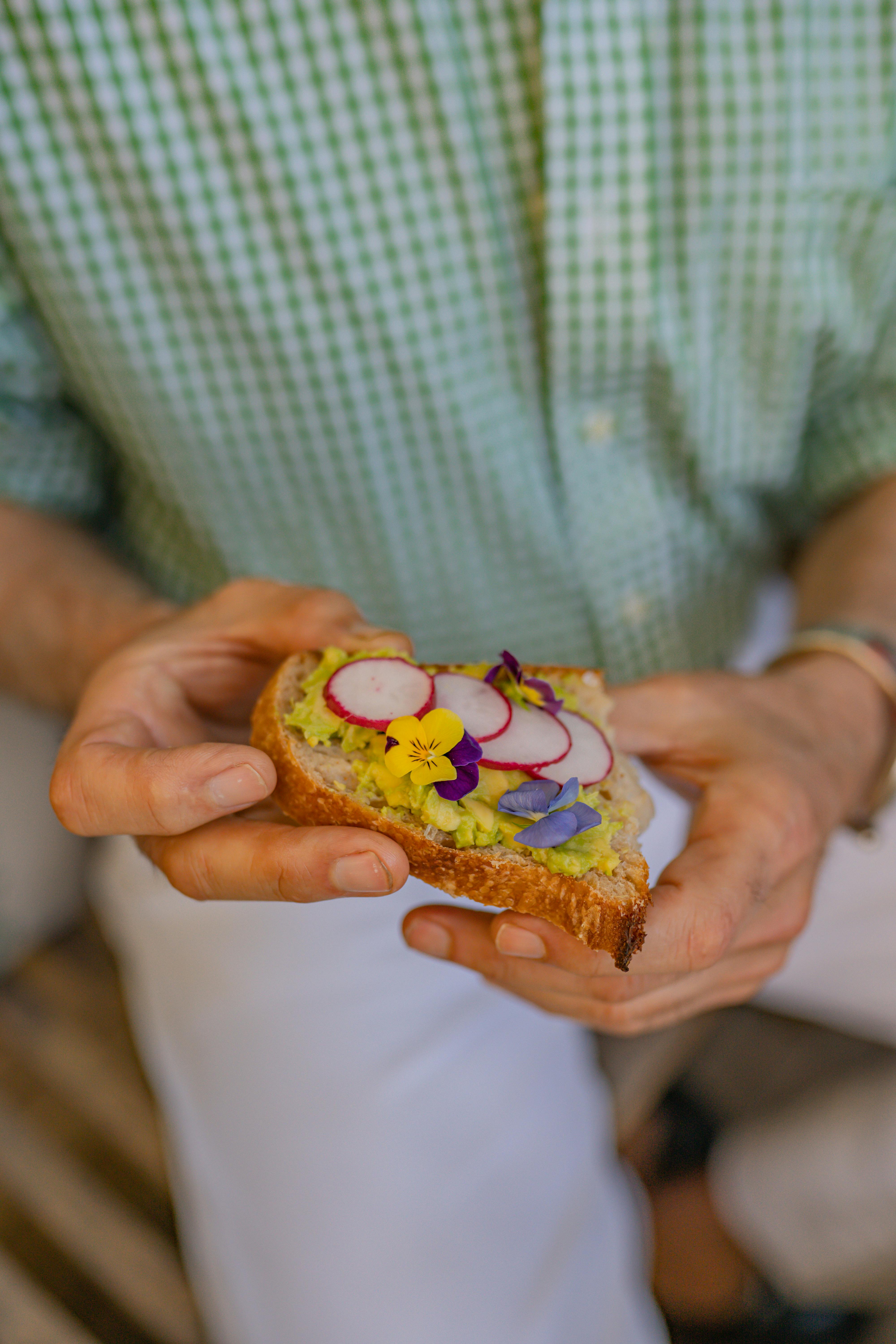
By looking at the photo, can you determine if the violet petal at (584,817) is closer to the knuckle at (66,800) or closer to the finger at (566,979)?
the finger at (566,979)

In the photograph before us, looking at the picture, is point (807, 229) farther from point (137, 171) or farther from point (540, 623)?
point (137, 171)

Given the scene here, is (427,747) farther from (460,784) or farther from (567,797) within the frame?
(567,797)

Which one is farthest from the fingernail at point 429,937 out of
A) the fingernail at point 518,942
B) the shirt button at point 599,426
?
the shirt button at point 599,426

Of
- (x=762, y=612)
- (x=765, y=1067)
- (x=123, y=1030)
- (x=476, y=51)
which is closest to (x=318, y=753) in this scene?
(x=476, y=51)

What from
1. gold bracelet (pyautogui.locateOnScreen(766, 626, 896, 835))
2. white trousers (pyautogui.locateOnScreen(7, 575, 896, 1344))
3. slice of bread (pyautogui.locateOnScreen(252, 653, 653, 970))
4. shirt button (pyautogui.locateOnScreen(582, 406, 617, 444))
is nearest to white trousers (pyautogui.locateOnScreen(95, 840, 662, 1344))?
white trousers (pyautogui.locateOnScreen(7, 575, 896, 1344))

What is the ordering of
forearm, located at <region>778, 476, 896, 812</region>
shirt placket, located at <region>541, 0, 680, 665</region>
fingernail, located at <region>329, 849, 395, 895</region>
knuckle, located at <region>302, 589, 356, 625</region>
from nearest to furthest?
fingernail, located at <region>329, 849, 395, 895</region> < knuckle, located at <region>302, 589, 356, 625</region> < shirt placket, located at <region>541, 0, 680, 665</region> < forearm, located at <region>778, 476, 896, 812</region>

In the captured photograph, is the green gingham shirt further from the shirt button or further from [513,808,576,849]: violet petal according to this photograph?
[513,808,576,849]: violet petal

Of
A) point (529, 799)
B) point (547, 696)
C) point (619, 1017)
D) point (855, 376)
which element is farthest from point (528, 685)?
point (855, 376)
